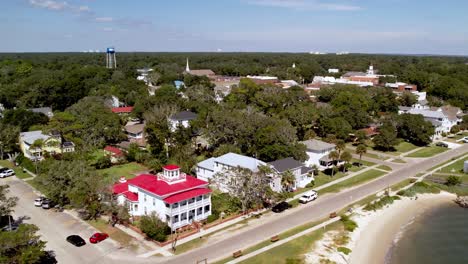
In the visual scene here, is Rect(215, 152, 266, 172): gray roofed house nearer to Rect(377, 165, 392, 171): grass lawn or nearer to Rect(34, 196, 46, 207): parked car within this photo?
Rect(34, 196, 46, 207): parked car

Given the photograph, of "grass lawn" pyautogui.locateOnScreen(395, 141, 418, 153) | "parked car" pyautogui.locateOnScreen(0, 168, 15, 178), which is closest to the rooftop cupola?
"parked car" pyautogui.locateOnScreen(0, 168, 15, 178)

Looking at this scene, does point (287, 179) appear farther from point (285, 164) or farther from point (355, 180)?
point (355, 180)

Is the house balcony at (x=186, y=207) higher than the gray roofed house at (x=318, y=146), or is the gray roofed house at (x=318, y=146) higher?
the gray roofed house at (x=318, y=146)

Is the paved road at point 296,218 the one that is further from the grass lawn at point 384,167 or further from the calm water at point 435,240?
the calm water at point 435,240

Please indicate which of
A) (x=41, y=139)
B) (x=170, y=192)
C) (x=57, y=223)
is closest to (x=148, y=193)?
(x=170, y=192)

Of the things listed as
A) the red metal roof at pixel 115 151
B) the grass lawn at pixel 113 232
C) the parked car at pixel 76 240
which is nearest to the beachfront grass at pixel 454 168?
the grass lawn at pixel 113 232

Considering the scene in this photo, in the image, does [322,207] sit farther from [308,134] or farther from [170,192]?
[308,134]
